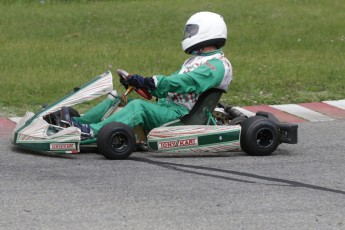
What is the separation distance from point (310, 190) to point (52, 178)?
1728mm

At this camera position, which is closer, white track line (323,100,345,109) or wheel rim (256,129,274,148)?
wheel rim (256,129,274,148)

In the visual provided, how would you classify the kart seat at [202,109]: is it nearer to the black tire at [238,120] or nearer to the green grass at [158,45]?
the black tire at [238,120]

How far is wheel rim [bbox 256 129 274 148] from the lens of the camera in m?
7.69

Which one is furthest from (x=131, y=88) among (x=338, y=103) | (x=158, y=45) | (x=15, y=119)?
(x=158, y=45)

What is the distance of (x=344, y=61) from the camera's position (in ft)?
40.4

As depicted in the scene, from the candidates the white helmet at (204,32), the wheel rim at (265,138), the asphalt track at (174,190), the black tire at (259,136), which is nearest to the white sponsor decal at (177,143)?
the asphalt track at (174,190)

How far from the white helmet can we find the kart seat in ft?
1.25

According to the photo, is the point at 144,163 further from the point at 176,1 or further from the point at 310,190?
the point at 176,1

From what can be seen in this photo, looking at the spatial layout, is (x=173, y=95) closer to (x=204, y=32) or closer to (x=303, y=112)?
(x=204, y=32)

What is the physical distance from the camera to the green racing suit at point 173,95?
24.8 ft

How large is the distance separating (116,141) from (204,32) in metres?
1.15

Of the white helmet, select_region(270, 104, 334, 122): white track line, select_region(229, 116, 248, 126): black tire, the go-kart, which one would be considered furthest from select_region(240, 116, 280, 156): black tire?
select_region(270, 104, 334, 122): white track line

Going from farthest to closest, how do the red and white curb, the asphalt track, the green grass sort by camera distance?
the green grass → the red and white curb → the asphalt track

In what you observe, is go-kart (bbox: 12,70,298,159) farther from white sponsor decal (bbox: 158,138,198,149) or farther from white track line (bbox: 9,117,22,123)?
white track line (bbox: 9,117,22,123)
